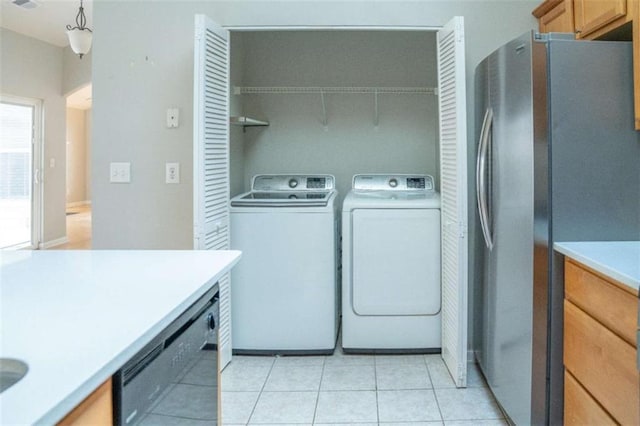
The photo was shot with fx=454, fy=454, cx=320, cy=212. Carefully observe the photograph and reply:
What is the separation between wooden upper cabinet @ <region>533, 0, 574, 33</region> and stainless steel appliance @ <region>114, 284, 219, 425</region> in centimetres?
206

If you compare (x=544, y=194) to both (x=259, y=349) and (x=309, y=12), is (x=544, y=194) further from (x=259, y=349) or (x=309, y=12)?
(x=259, y=349)

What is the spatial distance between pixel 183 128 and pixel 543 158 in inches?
78.2

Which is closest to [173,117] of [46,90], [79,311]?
[79,311]

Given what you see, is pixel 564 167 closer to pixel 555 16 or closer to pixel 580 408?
pixel 580 408

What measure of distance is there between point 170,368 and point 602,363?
4.29ft

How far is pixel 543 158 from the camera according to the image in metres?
1.76

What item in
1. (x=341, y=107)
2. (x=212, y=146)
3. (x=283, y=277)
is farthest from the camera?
(x=341, y=107)

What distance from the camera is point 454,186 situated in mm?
2447

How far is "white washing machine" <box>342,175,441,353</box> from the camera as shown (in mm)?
2789

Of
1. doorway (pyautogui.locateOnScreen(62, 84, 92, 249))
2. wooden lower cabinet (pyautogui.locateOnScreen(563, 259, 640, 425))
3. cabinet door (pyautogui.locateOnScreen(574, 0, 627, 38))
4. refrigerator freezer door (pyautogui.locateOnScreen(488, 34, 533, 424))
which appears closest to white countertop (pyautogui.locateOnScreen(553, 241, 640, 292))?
Result: wooden lower cabinet (pyautogui.locateOnScreen(563, 259, 640, 425))

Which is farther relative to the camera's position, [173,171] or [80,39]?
[80,39]

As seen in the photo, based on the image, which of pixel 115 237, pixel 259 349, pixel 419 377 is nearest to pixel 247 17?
pixel 115 237

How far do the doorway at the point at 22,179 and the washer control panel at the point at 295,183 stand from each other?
4.55 m

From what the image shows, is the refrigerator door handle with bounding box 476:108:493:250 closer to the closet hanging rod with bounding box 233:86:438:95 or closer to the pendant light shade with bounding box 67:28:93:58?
the closet hanging rod with bounding box 233:86:438:95
